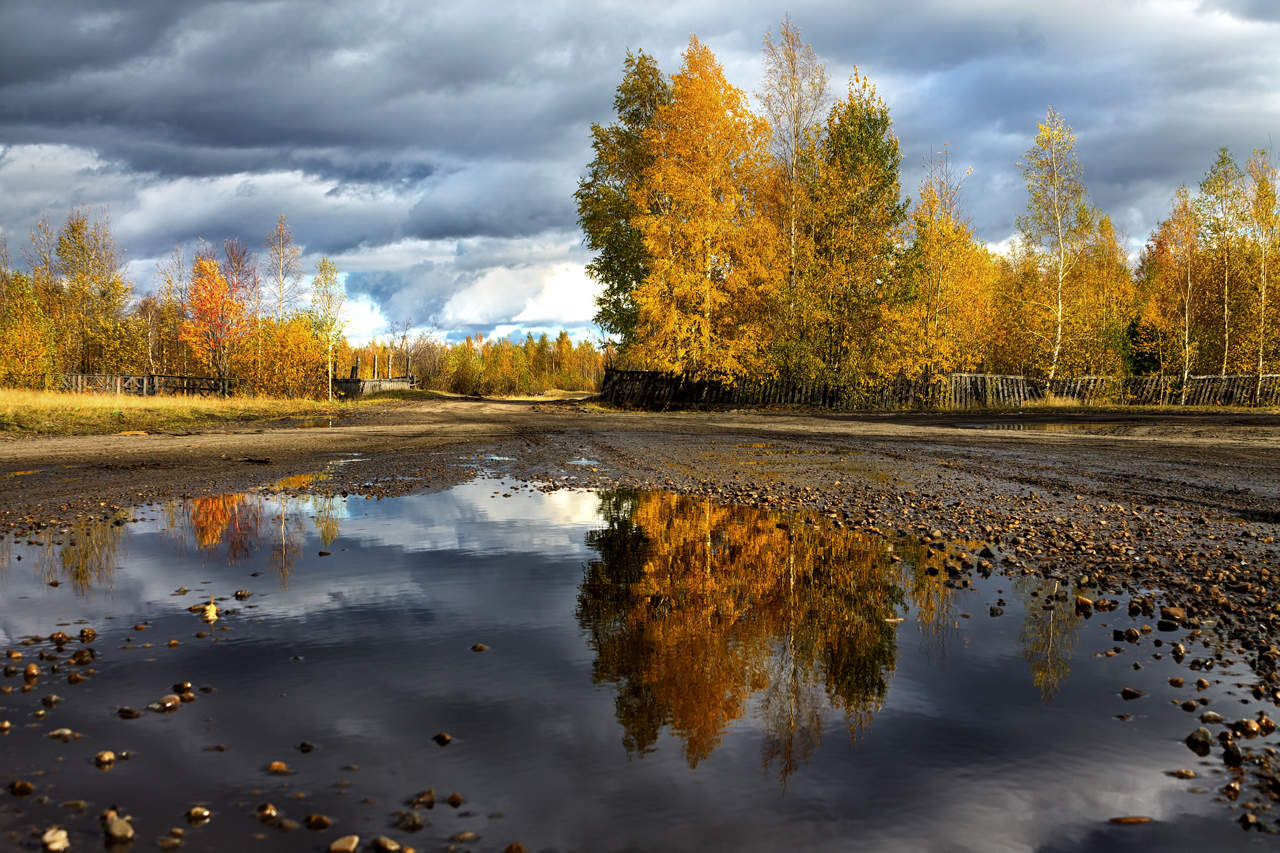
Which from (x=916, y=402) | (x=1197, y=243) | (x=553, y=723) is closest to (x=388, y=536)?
(x=553, y=723)

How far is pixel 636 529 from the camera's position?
26.0 ft

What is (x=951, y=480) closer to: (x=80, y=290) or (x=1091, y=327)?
(x=1091, y=327)

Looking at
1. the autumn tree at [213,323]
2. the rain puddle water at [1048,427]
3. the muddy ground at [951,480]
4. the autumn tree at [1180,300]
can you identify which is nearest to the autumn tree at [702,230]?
the muddy ground at [951,480]

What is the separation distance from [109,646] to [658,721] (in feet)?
10.8

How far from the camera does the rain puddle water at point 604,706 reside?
2637 mm

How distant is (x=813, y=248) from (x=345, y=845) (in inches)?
1274

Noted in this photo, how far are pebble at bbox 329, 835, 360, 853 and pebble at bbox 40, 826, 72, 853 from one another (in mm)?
861

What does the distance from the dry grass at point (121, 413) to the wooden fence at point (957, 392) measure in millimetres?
16984

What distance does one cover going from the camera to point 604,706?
140 inches

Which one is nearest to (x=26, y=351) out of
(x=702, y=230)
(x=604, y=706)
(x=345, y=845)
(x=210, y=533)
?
(x=702, y=230)

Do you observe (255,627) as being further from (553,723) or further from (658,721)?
(658,721)

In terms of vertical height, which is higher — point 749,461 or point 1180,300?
point 1180,300

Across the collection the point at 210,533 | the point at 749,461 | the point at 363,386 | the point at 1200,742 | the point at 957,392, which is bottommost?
the point at 210,533

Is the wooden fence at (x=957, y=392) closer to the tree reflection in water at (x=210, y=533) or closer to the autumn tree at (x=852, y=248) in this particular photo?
the autumn tree at (x=852, y=248)
